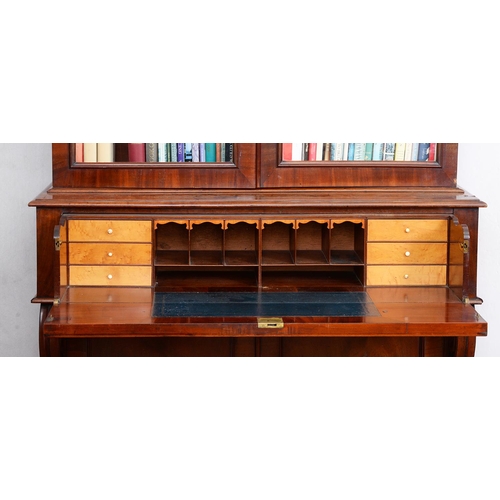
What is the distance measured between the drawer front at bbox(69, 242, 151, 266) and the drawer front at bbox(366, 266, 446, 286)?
3.42ft

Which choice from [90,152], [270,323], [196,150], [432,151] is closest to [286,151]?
[196,150]

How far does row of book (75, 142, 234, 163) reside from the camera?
15.1 ft

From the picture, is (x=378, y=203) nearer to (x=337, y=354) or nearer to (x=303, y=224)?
(x=303, y=224)

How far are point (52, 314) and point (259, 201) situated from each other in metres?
1.06

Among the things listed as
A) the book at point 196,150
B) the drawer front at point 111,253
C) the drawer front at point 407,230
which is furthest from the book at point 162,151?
the drawer front at point 407,230


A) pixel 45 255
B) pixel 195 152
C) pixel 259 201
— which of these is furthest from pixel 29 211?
pixel 259 201

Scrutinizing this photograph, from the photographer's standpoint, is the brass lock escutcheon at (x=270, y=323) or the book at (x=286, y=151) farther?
the book at (x=286, y=151)

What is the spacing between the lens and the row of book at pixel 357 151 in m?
4.62

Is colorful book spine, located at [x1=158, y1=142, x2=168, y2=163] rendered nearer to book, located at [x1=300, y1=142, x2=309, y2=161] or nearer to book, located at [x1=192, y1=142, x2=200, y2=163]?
book, located at [x1=192, y1=142, x2=200, y2=163]

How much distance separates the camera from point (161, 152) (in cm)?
461

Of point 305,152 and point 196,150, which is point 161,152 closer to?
point 196,150

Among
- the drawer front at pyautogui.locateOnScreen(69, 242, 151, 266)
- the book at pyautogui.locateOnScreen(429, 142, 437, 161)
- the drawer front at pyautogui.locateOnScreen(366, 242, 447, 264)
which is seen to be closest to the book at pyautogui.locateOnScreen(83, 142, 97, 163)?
the drawer front at pyautogui.locateOnScreen(69, 242, 151, 266)

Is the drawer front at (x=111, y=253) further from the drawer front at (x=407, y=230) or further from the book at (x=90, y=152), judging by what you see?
the drawer front at (x=407, y=230)

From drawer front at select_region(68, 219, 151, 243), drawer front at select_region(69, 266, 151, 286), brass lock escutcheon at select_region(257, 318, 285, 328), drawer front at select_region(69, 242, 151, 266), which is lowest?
brass lock escutcheon at select_region(257, 318, 285, 328)
